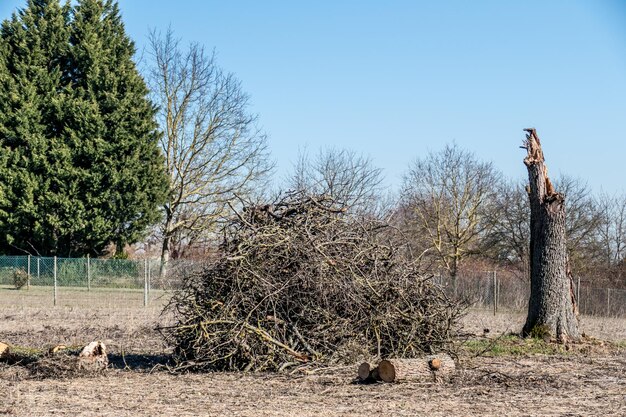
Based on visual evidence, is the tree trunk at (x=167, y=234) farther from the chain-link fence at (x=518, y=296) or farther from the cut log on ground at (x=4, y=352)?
the cut log on ground at (x=4, y=352)

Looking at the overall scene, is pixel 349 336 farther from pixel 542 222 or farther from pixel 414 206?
→ pixel 414 206

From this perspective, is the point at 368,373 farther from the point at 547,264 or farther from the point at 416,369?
the point at 547,264

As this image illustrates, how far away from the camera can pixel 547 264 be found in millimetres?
15477

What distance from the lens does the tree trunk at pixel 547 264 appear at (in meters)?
15.2

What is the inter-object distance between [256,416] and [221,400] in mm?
1051

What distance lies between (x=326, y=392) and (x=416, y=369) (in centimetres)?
147

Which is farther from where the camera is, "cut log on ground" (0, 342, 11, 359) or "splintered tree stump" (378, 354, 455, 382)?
"cut log on ground" (0, 342, 11, 359)

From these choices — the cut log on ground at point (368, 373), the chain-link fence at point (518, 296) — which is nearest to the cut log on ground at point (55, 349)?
the cut log on ground at point (368, 373)

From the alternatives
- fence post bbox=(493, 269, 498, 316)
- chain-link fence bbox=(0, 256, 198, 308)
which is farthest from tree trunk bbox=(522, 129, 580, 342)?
chain-link fence bbox=(0, 256, 198, 308)

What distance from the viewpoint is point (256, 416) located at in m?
7.69

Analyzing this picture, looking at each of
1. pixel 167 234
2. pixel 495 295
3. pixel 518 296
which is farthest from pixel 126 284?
pixel 518 296

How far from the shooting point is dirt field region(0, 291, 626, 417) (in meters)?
8.06

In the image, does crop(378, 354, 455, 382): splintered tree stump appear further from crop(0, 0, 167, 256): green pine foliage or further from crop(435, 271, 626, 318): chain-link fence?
crop(0, 0, 167, 256): green pine foliage

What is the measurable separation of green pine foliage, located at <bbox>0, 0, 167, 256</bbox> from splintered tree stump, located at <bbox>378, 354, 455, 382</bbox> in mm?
25882
